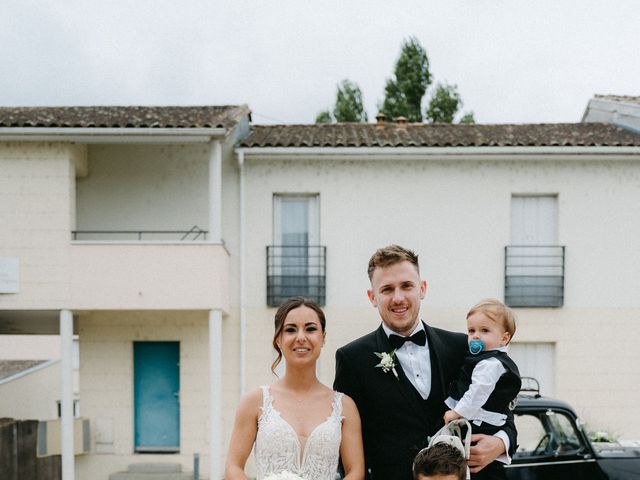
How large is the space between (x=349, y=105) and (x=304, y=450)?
2352cm

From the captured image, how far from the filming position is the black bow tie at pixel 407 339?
3693mm

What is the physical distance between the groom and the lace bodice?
20 cm

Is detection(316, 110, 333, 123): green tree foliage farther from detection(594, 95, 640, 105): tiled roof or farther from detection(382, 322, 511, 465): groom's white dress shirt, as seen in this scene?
detection(382, 322, 511, 465): groom's white dress shirt

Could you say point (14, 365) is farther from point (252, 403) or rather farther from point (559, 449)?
point (252, 403)

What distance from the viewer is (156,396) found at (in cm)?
1308

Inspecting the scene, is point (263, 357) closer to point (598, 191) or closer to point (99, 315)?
point (99, 315)

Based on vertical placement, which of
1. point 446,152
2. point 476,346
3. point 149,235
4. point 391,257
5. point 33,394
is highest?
point 446,152

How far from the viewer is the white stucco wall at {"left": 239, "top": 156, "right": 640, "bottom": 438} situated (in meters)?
12.9

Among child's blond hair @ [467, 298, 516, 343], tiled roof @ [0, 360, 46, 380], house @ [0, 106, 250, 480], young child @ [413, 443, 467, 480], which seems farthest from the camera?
tiled roof @ [0, 360, 46, 380]

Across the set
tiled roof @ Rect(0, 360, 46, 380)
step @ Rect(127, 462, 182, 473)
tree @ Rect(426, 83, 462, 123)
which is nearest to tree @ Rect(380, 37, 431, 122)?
tree @ Rect(426, 83, 462, 123)

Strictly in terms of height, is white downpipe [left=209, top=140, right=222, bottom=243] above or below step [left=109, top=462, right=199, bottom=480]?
above

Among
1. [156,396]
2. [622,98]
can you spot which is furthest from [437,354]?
[622,98]

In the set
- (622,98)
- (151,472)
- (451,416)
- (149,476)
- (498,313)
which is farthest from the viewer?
(622,98)

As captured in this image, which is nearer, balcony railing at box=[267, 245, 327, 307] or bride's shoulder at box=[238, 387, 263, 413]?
bride's shoulder at box=[238, 387, 263, 413]
